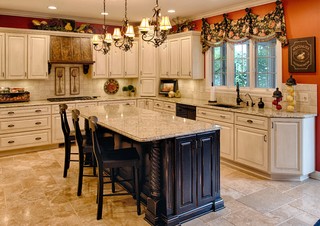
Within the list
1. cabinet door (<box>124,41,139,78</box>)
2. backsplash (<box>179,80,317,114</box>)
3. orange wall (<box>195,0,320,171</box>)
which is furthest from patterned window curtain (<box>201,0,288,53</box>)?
cabinet door (<box>124,41,139,78</box>)

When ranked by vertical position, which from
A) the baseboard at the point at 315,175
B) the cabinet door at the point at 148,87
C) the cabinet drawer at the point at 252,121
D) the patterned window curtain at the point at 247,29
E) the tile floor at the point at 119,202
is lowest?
the tile floor at the point at 119,202

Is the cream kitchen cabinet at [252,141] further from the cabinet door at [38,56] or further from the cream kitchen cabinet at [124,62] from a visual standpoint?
the cabinet door at [38,56]

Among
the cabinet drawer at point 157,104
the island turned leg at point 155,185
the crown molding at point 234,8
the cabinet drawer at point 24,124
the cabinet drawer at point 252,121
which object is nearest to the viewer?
the island turned leg at point 155,185

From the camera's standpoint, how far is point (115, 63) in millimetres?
6906

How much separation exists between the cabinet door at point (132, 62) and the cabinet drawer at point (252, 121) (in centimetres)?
323

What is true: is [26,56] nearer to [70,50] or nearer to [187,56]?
[70,50]

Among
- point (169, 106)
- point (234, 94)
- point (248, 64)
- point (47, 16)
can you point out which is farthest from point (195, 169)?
point (47, 16)

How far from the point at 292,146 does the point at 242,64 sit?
76.2 inches

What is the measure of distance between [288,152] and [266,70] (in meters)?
1.55

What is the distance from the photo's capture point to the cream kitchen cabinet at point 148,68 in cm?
687

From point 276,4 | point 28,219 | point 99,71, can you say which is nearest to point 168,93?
point 99,71

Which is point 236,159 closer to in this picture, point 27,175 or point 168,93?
point 168,93

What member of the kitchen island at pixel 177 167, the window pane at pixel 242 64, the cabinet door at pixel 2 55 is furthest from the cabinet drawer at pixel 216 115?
the cabinet door at pixel 2 55

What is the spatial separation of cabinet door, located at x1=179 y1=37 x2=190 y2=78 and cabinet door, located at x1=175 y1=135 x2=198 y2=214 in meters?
3.26
